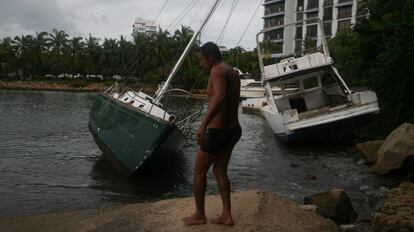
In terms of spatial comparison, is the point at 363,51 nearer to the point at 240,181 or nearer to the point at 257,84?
the point at 240,181

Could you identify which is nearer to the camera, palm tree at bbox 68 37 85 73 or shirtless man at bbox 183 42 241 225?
shirtless man at bbox 183 42 241 225

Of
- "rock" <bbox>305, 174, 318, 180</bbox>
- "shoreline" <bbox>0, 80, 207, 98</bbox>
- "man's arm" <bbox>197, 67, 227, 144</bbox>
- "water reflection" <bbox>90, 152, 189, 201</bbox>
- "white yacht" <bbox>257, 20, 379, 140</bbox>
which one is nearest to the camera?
"man's arm" <bbox>197, 67, 227, 144</bbox>

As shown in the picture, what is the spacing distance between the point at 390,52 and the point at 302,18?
252ft

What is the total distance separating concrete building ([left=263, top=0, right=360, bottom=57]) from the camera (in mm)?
82719

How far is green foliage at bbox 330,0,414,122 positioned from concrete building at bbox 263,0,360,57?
48.9m

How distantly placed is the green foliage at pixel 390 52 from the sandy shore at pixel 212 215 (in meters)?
13.1

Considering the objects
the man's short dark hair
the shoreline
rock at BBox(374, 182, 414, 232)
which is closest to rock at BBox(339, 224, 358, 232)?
rock at BBox(374, 182, 414, 232)

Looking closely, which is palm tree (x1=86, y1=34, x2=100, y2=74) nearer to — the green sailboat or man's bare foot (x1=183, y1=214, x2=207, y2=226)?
the green sailboat

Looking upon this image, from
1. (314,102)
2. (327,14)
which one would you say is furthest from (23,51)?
(314,102)

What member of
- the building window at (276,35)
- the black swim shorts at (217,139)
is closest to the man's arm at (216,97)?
the black swim shorts at (217,139)

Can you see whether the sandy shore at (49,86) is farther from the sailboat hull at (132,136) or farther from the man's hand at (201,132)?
the man's hand at (201,132)

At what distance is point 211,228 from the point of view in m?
6.83

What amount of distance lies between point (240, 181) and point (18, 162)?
7.69 m

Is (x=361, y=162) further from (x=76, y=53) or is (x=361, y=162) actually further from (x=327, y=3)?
(x=76, y=53)
